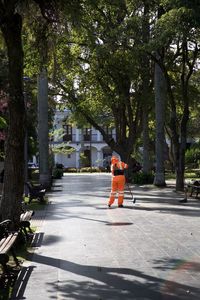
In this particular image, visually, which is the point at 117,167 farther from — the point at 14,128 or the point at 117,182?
the point at 14,128

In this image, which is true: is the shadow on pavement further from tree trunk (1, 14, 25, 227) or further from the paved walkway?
tree trunk (1, 14, 25, 227)

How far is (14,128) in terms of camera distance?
10.4m

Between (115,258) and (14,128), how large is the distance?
3.12 metres

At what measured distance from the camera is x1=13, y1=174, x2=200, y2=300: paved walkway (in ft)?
23.0

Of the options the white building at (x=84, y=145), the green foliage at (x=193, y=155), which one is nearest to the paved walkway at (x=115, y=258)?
the green foliage at (x=193, y=155)

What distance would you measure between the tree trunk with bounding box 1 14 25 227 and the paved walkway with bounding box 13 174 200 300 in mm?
1008

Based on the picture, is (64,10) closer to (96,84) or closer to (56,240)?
(56,240)

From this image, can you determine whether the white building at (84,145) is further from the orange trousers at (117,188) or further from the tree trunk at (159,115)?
the orange trousers at (117,188)

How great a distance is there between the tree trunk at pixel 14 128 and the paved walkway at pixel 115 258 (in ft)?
3.31

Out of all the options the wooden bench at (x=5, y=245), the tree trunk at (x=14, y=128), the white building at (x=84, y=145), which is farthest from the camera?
the white building at (x=84, y=145)

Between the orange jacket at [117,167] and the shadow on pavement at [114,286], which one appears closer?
the shadow on pavement at [114,286]

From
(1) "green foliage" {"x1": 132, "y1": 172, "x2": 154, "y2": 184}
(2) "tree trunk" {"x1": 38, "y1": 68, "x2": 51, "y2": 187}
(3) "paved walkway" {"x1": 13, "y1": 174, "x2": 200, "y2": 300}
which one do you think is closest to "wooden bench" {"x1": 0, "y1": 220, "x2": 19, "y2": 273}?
(3) "paved walkway" {"x1": 13, "y1": 174, "x2": 200, "y2": 300}

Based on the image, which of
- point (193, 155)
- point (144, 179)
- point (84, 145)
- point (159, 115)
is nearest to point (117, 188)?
point (159, 115)

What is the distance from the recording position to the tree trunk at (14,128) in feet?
34.2
